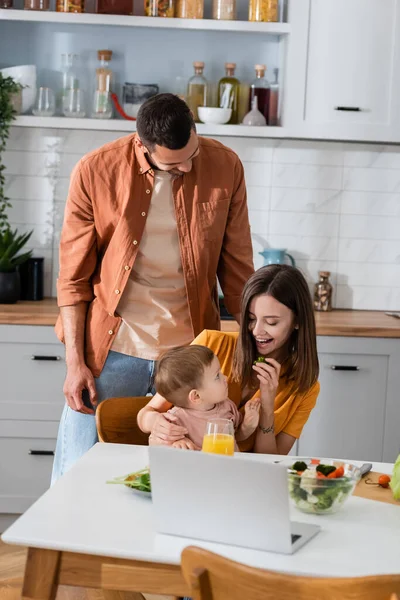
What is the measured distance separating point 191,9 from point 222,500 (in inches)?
110

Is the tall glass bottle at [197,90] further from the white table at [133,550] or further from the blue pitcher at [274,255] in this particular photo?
the white table at [133,550]

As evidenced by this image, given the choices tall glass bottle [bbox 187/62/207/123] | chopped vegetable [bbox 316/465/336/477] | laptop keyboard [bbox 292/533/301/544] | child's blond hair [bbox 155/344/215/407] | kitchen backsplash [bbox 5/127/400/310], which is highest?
tall glass bottle [bbox 187/62/207/123]

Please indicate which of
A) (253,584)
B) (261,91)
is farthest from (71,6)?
(253,584)

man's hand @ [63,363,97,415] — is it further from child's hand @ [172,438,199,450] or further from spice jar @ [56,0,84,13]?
spice jar @ [56,0,84,13]

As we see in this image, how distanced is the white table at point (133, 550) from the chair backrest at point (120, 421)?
0.57m

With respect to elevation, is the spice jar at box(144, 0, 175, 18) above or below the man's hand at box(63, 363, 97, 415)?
above

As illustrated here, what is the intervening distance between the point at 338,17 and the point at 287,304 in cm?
188

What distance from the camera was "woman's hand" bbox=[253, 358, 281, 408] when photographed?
2.32 meters

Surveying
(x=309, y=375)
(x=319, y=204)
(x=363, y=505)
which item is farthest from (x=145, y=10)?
(x=363, y=505)

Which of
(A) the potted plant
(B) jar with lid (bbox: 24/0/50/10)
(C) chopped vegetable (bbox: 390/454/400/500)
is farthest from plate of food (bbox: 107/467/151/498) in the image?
(B) jar with lid (bbox: 24/0/50/10)

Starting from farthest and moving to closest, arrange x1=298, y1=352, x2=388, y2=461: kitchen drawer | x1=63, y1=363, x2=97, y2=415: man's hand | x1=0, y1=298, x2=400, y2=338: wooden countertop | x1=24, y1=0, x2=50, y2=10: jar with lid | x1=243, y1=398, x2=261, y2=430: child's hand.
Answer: x1=24, y1=0, x2=50, y2=10: jar with lid < x1=298, y1=352, x2=388, y2=461: kitchen drawer < x1=0, y1=298, x2=400, y2=338: wooden countertop < x1=63, y1=363, x2=97, y2=415: man's hand < x1=243, y1=398, x2=261, y2=430: child's hand

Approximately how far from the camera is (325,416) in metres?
3.84

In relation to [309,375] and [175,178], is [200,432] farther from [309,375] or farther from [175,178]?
[175,178]

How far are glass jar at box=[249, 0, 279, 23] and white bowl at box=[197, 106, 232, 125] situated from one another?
1.31 feet
